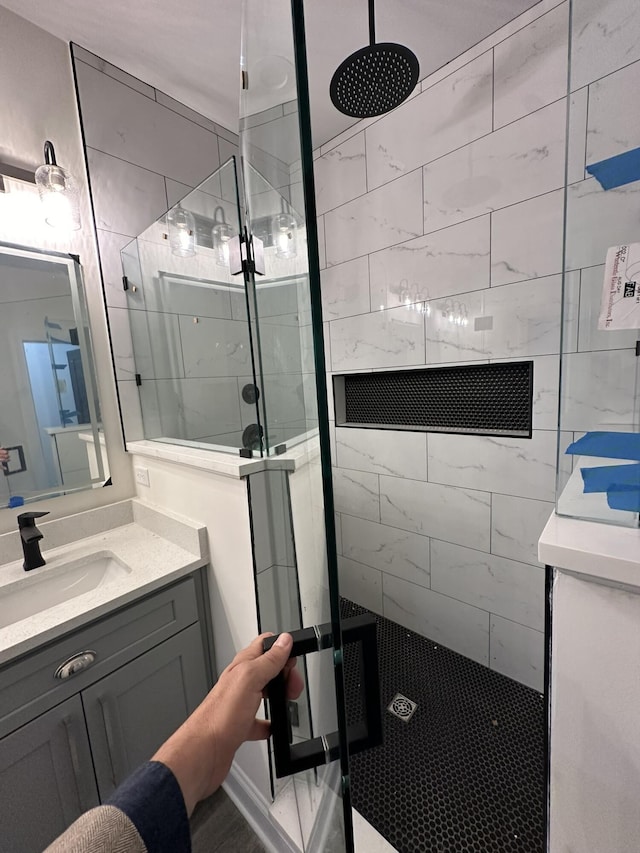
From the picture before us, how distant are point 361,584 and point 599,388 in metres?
1.56

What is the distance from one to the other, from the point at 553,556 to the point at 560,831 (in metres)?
0.43

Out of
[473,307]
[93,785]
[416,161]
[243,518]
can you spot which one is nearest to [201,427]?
[243,518]

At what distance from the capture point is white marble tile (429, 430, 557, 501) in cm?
121

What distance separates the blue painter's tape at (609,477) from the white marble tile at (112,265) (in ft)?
5.13

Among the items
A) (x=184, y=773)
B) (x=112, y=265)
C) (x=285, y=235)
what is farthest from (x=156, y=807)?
(x=112, y=265)

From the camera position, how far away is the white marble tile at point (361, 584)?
1.80 meters

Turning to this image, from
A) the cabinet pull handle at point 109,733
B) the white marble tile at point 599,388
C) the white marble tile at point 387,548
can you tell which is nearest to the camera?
the white marble tile at point 599,388

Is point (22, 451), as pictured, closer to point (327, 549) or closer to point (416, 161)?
point (327, 549)

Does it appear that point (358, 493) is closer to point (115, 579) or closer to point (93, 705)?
point (115, 579)

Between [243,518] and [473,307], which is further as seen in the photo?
[473,307]

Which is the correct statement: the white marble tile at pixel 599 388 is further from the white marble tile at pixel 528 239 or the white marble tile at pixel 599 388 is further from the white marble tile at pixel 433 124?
the white marble tile at pixel 433 124

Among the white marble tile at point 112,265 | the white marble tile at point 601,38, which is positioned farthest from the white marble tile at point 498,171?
the white marble tile at point 112,265

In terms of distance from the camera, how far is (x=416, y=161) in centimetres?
139

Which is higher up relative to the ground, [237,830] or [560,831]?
[560,831]
